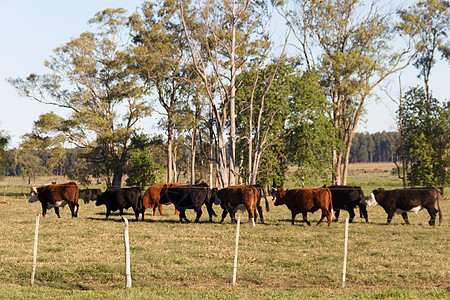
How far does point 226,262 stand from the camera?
12.5m

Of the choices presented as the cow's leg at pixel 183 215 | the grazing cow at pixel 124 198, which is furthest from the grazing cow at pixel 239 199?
the grazing cow at pixel 124 198

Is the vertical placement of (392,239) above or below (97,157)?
below

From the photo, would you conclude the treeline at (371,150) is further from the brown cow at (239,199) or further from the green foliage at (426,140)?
the brown cow at (239,199)

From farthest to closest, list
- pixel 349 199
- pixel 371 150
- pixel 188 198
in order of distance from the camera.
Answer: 1. pixel 371 150
2. pixel 188 198
3. pixel 349 199

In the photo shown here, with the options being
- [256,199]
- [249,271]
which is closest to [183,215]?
[256,199]

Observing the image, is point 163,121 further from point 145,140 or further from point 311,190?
point 311,190

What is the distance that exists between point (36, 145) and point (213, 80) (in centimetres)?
1653

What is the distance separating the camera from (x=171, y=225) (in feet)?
65.7

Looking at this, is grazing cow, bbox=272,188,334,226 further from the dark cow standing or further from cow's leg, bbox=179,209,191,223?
cow's leg, bbox=179,209,191,223

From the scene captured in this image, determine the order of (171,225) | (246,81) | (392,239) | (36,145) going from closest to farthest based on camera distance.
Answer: (392,239), (171,225), (246,81), (36,145)

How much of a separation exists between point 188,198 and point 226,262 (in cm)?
959

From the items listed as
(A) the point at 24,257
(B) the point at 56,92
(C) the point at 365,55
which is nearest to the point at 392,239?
(A) the point at 24,257

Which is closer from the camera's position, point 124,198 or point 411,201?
point 411,201

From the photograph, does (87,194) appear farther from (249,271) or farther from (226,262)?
(249,271)
